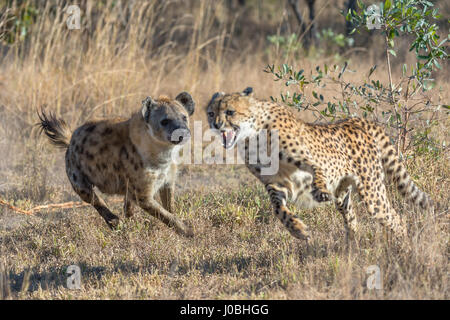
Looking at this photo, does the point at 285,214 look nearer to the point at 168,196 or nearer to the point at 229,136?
the point at 229,136

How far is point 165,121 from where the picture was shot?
17.2 ft

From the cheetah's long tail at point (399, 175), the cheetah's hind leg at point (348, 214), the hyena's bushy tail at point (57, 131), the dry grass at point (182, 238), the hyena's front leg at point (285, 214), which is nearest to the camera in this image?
the dry grass at point (182, 238)

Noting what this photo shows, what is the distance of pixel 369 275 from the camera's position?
397 cm

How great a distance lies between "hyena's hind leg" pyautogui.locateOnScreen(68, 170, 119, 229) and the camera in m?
5.47

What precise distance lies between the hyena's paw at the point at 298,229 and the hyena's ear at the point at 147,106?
5.45 feet

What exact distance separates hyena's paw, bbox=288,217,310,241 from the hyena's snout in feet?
4.22

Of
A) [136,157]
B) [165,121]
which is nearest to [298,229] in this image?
[165,121]

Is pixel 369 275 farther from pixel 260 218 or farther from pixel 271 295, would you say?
pixel 260 218

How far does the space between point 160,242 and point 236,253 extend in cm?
65

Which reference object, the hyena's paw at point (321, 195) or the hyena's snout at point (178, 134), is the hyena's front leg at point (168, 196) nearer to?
the hyena's snout at point (178, 134)

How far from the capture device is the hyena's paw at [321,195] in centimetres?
420

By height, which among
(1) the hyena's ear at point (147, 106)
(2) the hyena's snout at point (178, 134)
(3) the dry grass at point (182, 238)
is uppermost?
(1) the hyena's ear at point (147, 106)

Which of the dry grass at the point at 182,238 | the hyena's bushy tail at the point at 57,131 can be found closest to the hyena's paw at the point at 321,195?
the dry grass at the point at 182,238

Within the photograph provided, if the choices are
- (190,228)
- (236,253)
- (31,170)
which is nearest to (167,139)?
(190,228)
